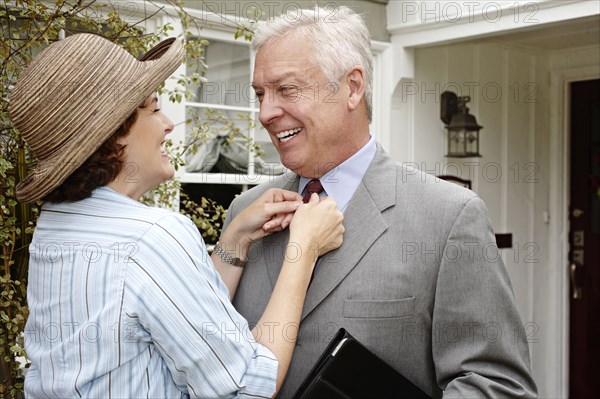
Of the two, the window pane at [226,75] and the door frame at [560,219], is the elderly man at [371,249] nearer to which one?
the window pane at [226,75]

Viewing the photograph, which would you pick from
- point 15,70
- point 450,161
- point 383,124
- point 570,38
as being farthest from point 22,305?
point 570,38

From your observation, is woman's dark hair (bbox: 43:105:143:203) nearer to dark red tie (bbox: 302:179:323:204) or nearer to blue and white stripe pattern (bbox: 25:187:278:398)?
blue and white stripe pattern (bbox: 25:187:278:398)

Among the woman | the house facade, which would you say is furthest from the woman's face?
the house facade

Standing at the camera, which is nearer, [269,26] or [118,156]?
[118,156]

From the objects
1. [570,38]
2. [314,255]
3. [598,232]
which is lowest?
[598,232]

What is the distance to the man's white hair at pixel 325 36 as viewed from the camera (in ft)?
5.75

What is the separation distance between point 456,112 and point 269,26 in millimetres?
3252

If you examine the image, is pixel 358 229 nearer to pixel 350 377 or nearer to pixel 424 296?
pixel 424 296

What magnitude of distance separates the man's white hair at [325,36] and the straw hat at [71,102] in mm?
443

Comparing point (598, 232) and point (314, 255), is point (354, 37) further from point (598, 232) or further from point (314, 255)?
point (598, 232)

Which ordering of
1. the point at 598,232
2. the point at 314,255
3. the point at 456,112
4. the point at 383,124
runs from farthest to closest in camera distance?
the point at 598,232 → the point at 456,112 → the point at 383,124 → the point at 314,255

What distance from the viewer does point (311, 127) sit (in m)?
1.76

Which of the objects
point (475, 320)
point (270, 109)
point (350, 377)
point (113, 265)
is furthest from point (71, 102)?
point (475, 320)

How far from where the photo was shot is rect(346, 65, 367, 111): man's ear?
1.81m
